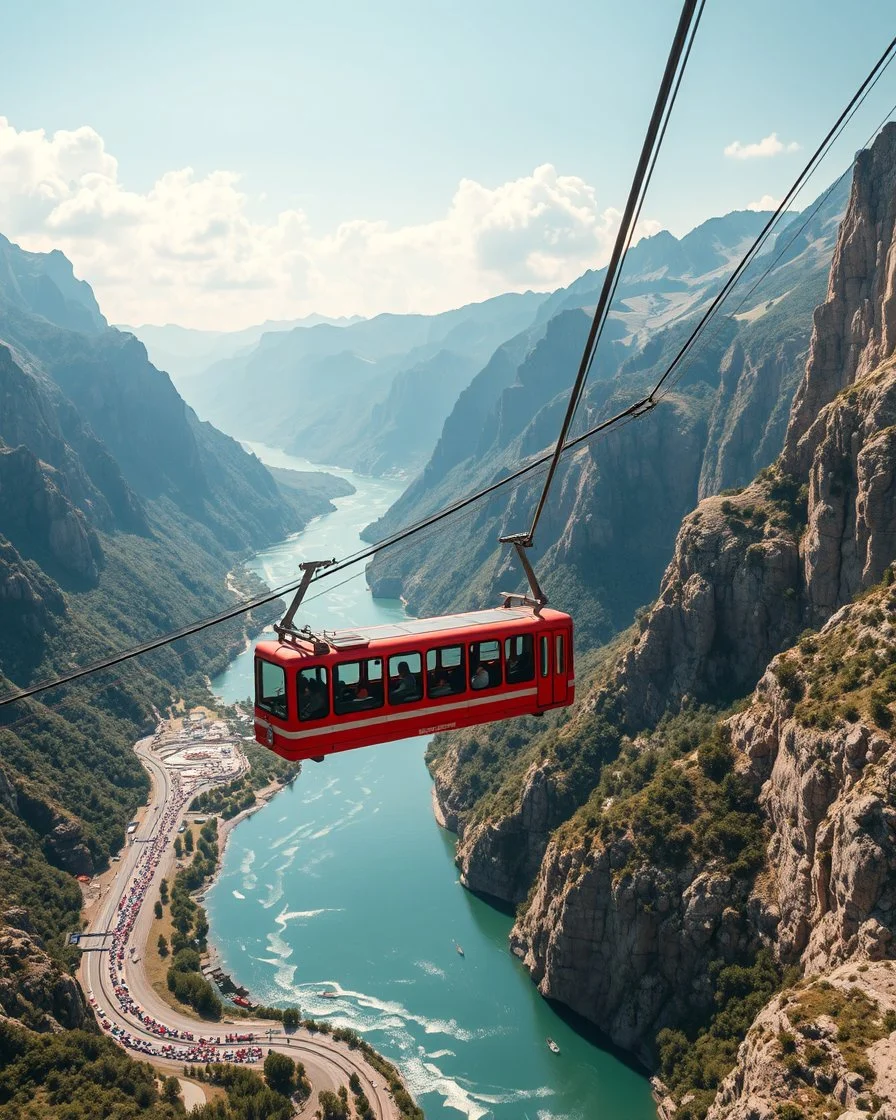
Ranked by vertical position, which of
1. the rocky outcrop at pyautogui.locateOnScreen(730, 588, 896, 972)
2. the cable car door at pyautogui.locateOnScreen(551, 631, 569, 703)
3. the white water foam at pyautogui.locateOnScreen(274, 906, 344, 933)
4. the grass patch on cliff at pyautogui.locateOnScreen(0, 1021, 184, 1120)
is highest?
the cable car door at pyautogui.locateOnScreen(551, 631, 569, 703)

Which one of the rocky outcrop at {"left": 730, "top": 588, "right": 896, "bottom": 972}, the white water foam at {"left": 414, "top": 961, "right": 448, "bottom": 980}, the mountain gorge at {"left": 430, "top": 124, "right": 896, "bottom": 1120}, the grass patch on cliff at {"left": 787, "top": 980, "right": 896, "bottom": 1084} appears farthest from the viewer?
the white water foam at {"left": 414, "top": 961, "right": 448, "bottom": 980}

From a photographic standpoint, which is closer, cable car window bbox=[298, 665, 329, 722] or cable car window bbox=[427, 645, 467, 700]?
cable car window bbox=[298, 665, 329, 722]

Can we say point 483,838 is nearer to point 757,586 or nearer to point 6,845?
point 757,586

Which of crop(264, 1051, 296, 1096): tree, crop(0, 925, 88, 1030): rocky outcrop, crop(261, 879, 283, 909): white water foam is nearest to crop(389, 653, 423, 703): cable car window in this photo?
crop(264, 1051, 296, 1096): tree

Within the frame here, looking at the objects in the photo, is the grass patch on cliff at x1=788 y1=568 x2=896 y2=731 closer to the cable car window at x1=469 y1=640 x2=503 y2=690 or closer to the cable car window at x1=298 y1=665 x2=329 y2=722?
the cable car window at x1=469 y1=640 x2=503 y2=690

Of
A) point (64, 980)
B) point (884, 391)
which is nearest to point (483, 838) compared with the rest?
point (64, 980)

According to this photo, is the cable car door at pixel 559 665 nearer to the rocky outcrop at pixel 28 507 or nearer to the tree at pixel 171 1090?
the tree at pixel 171 1090

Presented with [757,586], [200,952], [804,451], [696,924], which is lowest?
[200,952]
